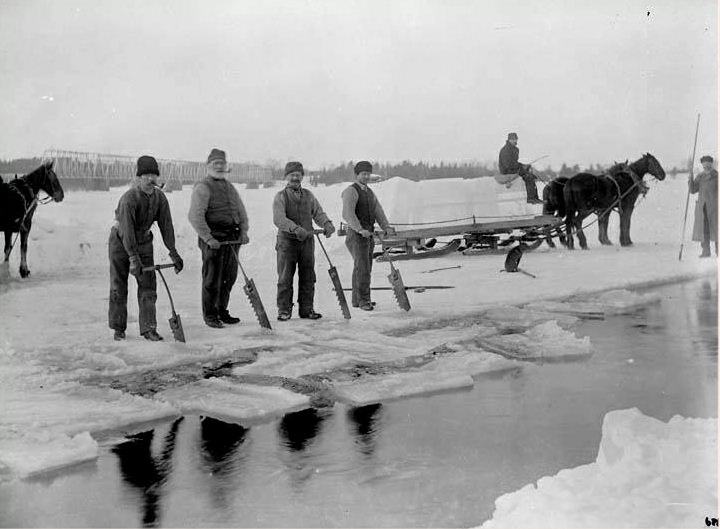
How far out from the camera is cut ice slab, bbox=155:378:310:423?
5023mm

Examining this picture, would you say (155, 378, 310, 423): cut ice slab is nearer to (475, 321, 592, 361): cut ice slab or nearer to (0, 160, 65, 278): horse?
(475, 321, 592, 361): cut ice slab

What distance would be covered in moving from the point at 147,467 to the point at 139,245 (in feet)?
11.0

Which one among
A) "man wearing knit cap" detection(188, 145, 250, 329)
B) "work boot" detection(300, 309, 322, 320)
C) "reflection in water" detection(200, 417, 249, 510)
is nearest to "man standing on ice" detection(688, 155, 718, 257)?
"work boot" detection(300, 309, 322, 320)

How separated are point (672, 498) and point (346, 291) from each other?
20.6 ft

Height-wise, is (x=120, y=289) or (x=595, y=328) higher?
(x=120, y=289)

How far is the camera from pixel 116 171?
798 centimetres

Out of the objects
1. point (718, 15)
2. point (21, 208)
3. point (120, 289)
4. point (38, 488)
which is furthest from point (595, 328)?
point (21, 208)

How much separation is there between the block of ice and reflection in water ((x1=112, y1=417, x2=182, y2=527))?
0.17m

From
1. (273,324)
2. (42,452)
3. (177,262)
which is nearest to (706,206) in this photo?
(273,324)

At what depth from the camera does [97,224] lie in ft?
31.8

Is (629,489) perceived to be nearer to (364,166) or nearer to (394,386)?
(394,386)

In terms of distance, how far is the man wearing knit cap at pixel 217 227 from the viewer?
7.75m

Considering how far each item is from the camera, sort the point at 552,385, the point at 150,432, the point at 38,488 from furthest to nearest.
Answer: the point at 552,385 < the point at 150,432 < the point at 38,488

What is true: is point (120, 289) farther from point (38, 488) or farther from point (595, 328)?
point (595, 328)
